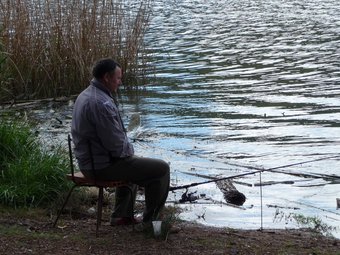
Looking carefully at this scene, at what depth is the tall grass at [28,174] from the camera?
8359 mm

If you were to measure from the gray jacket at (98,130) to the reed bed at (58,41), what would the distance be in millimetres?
7692

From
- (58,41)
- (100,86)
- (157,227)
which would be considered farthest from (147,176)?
(58,41)

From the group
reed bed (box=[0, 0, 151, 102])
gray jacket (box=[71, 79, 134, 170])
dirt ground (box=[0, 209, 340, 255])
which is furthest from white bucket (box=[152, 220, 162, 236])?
reed bed (box=[0, 0, 151, 102])

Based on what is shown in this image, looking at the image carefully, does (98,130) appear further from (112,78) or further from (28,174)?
(28,174)

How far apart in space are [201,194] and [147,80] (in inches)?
346

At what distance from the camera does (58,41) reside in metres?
15.5

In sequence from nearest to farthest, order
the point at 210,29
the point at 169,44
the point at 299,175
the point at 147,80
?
the point at 299,175, the point at 147,80, the point at 169,44, the point at 210,29

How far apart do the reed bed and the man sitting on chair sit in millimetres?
7691

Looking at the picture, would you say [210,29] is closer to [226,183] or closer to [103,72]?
[226,183]

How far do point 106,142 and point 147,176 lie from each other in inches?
19.0

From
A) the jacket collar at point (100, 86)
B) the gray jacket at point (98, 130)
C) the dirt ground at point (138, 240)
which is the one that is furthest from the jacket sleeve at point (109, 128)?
the dirt ground at point (138, 240)

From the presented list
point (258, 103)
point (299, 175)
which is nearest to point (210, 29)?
point (258, 103)

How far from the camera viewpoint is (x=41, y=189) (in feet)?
27.9

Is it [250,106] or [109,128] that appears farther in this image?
[250,106]
